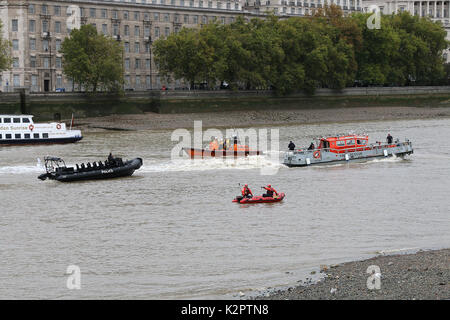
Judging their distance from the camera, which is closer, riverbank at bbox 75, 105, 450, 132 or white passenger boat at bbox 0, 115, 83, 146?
white passenger boat at bbox 0, 115, 83, 146

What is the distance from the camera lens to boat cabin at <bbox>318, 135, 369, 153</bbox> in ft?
216

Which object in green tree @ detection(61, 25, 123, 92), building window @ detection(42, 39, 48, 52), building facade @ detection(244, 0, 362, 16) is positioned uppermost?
building facade @ detection(244, 0, 362, 16)

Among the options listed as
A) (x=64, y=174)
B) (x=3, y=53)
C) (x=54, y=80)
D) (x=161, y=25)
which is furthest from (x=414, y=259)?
(x=161, y=25)

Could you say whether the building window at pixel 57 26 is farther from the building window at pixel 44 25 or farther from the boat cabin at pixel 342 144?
the boat cabin at pixel 342 144

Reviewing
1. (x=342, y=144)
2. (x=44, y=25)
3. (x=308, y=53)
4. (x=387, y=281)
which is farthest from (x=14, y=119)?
(x=387, y=281)

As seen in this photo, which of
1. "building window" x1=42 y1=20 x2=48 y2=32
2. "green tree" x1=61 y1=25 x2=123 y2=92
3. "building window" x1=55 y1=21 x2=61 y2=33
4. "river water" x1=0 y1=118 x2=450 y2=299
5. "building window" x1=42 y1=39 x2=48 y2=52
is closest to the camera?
"river water" x1=0 y1=118 x2=450 y2=299

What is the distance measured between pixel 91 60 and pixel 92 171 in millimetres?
60212

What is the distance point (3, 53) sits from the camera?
4579 inches

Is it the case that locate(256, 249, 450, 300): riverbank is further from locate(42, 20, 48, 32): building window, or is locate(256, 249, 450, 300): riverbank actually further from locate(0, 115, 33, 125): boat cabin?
locate(42, 20, 48, 32): building window

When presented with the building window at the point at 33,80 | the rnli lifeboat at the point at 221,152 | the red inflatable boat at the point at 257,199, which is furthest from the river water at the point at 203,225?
the building window at the point at 33,80

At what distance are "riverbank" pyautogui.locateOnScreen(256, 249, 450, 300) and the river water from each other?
145 centimetres

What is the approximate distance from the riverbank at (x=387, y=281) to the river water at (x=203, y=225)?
4.76ft

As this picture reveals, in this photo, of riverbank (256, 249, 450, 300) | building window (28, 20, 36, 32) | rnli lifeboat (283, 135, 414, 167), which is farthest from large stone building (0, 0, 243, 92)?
riverbank (256, 249, 450, 300)

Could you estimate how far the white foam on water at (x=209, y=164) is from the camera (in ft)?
209
